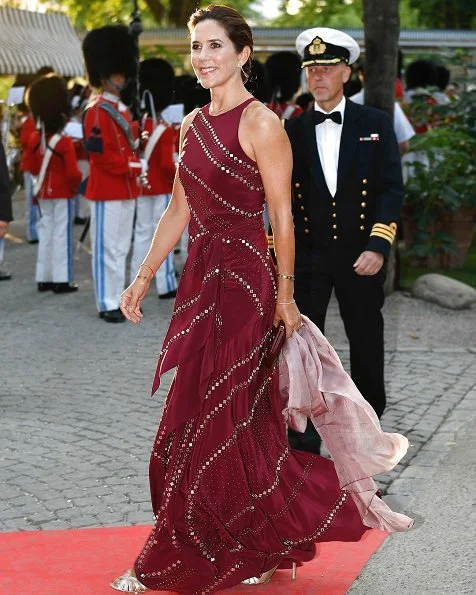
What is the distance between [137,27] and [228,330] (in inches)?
288

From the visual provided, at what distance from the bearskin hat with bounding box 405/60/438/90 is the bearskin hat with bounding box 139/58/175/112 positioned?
628cm

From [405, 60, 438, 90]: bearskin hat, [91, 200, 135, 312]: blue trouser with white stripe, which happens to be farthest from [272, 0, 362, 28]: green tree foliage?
[91, 200, 135, 312]: blue trouser with white stripe

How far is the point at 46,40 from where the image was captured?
68.2 feet

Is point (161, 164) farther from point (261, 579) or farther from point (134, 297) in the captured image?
point (261, 579)

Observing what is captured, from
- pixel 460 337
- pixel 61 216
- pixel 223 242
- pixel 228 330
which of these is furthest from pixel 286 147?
pixel 61 216

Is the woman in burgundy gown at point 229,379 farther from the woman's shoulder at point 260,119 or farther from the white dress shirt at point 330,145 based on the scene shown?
the white dress shirt at point 330,145

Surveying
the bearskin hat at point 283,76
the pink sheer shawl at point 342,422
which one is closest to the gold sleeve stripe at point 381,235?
the pink sheer shawl at point 342,422

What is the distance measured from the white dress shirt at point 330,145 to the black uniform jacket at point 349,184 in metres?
0.03

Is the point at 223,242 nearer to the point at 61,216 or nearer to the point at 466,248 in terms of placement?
the point at 61,216

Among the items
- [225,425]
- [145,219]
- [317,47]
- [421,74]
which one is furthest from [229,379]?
[421,74]

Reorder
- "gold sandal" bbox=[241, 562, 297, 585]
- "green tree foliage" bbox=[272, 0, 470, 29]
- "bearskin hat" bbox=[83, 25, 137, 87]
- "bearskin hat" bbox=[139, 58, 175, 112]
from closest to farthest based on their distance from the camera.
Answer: "gold sandal" bbox=[241, 562, 297, 585], "bearskin hat" bbox=[83, 25, 137, 87], "bearskin hat" bbox=[139, 58, 175, 112], "green tree foliage" bbox=[272, 0, 470, 29]

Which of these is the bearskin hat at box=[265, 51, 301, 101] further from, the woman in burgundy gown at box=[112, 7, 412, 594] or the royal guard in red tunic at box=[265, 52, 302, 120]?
the woman in burgundy gown at box=[112, 7, 412, 594]

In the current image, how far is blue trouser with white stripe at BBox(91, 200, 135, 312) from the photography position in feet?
32.7

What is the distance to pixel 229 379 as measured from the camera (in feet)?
13.7
